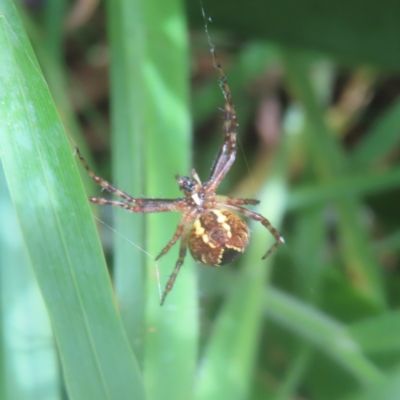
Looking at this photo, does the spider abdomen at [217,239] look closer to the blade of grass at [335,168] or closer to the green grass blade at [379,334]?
the green grass blade at [379,334]

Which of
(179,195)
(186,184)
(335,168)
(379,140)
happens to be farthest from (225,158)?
(379,140)

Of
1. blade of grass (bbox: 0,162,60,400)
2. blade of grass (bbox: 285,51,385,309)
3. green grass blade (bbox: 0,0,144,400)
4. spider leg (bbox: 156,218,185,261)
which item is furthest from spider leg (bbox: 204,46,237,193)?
green grass blade (bbox: 0,0,144,400)

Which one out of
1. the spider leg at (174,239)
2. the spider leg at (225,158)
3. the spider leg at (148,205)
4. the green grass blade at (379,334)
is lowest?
the green grass blade at (379,334)

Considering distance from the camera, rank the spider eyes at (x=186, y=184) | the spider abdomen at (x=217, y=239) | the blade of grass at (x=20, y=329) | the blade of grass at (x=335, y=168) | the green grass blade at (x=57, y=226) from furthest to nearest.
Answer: the blade of grass at (x=335, y=168) → the spider eyes at (x=186, y=184) → the spider abdomen at (x=217, y=239) → the blade of grass at (x=20, y=329) → the green grass blade at (x=57, y=226)

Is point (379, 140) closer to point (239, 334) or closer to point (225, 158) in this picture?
point (225, 158)

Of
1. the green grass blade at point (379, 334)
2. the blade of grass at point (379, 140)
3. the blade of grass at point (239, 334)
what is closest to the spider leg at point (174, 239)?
the blade of grass at point (239, 334)

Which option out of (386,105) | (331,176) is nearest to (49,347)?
(331,176)

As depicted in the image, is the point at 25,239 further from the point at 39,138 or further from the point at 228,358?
the point at 228,358
